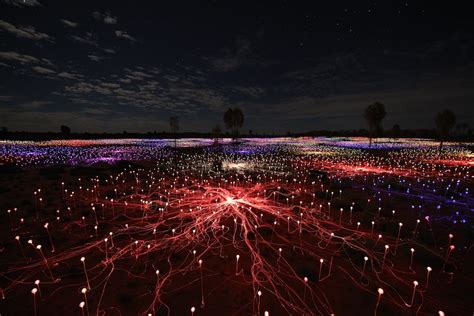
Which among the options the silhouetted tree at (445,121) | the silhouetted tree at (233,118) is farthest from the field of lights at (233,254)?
the silhouetted tree at (233,118)

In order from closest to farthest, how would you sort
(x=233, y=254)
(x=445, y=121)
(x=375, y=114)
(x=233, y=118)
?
1. (x=233, y=254)
2. (x=445, y=121)
3. (x=375, y=114)
4. (x=233, y=118)

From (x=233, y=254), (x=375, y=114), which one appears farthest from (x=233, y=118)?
(x=233, y=254)

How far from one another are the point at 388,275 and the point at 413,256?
133 centimetres

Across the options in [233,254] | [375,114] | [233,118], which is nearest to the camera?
[233,254]

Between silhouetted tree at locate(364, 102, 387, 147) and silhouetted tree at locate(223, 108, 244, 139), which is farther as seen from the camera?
silhouetted tree at locate(223, 108, 244, 139)

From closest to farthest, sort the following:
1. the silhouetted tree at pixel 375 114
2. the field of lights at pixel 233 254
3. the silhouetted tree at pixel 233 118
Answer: the field of lights at pixel 233 254 → the silhouetted tree at pixel 375 114 → the silhouetted tree at pixel 233 118

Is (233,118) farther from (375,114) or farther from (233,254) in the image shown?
(233,254)

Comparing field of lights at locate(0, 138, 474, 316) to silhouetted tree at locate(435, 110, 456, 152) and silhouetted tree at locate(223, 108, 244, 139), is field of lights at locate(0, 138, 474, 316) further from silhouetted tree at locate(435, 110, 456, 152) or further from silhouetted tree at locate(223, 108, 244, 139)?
silhouetted tree at locate(223, 108, 244, 139)

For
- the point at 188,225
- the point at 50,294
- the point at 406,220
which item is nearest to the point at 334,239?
the point at 406,220

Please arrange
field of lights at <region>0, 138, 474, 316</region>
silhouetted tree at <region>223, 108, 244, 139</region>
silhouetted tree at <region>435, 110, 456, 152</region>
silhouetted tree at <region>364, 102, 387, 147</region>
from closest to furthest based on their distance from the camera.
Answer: field of lights at <region>0, 138, 474, 316</region>
silhouetted tree at <region>435, 110, 456, 152</region>
silhouetted tree at <region>364, 102, 387, 147</region>
silhouetted tree at <region>223, 108, 244, 139</region>

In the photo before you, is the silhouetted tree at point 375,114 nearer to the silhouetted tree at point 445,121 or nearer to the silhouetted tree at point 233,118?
the silhouetted tree at point 445,121

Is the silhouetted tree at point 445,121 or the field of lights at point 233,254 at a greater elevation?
the silhouetted tree at point 445,121

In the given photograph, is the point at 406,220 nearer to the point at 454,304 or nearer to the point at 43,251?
the point at 454,304

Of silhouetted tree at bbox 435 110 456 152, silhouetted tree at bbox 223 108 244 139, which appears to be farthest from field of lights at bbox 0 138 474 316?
silhouetted tree at bbox 223 108 244 139
